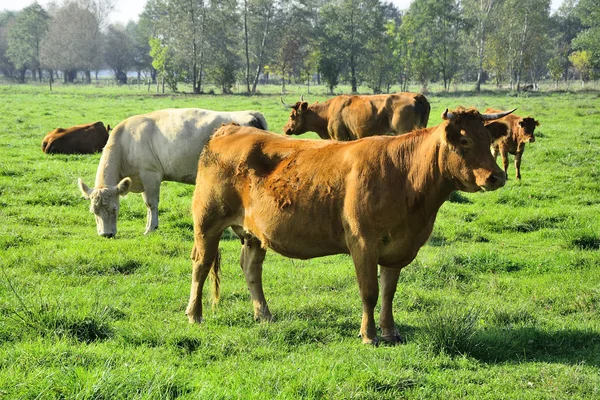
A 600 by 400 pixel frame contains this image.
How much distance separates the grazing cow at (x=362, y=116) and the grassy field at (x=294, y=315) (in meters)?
5.17

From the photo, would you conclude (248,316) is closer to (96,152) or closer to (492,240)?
(492,240)

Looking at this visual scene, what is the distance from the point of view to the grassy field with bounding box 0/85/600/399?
4.49 metres

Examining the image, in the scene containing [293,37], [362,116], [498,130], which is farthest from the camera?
[293,37]

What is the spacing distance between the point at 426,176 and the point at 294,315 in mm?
2148

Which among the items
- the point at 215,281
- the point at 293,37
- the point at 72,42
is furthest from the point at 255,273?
the point at 72,42

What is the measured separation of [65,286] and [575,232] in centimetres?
782

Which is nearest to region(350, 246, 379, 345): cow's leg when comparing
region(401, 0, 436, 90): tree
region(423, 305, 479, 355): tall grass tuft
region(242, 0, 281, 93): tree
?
region(423, 305, 479, 355): tall grass tuft

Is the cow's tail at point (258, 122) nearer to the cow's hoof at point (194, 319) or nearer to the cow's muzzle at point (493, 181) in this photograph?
the cow's hoof at point (194, 319)

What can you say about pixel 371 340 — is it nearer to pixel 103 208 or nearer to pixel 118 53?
pixel 103 208

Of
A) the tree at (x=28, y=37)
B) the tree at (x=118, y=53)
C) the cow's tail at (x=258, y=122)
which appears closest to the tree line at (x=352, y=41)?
the tree at (x=118, y=53)

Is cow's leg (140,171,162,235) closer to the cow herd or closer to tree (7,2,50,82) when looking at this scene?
the cow herd

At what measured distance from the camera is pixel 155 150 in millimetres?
10859

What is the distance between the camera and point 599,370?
4961mm

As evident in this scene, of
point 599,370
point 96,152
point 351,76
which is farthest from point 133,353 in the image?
point 351,76
